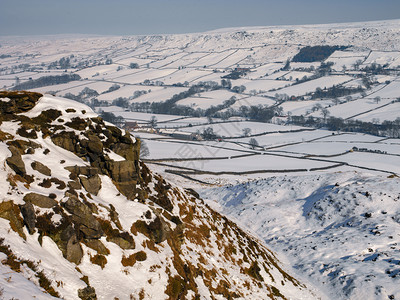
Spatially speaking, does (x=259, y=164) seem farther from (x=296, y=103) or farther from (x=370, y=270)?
(x=296, y=103)

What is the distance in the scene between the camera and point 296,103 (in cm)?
18550

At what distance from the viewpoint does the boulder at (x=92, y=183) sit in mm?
19650

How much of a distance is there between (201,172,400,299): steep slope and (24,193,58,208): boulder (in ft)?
77.7

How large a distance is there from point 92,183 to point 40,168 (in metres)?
3.07

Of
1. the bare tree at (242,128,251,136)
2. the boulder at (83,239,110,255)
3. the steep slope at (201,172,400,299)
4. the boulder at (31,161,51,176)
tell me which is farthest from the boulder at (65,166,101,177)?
the bare tree at (242,128,251,136)

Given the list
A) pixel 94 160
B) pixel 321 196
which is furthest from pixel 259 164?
pixel 94 160

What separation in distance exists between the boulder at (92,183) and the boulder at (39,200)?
3846 millimetres

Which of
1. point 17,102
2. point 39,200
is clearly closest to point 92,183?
point 39,200

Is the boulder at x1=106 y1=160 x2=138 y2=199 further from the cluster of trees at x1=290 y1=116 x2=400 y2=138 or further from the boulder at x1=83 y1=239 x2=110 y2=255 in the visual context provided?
the cluster of trees at x1=290 y1=116 x2=400 y2=138

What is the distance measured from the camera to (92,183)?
65.5ft

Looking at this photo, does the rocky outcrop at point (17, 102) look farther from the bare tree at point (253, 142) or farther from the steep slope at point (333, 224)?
the bare tree at point (253, 142)

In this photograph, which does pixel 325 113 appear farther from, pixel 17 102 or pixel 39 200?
pixel 39 200

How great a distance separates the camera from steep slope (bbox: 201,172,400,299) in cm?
2858

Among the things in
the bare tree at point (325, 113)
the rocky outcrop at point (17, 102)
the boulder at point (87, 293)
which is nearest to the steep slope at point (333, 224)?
the boulder at point (87, 293)
